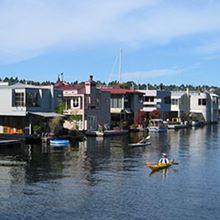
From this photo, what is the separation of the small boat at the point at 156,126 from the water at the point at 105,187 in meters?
48.2

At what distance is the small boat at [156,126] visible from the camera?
10766cm

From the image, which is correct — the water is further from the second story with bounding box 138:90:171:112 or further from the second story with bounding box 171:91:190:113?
the second story with bounding box 171:91:190:113

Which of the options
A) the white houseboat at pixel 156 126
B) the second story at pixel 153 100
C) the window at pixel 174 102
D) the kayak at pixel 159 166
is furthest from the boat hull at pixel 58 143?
the window at pixel 174 102

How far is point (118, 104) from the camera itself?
109 metres

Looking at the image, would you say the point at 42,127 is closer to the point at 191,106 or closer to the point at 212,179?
the point at 212,179

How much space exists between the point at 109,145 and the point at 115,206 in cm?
3916

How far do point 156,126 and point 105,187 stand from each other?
7405 cm

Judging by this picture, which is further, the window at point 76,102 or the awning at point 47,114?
the window at point 76,102

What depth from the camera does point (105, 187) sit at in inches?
1463

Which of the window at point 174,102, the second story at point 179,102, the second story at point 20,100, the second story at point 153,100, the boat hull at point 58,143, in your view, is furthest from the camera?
the window at point 174,102

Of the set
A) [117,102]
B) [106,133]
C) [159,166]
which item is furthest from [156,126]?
[159,166]

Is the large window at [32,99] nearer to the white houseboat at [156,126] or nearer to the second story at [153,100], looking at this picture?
the white houseboat at [156,126]

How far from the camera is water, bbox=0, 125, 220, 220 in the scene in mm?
30047

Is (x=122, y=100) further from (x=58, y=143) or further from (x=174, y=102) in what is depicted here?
(x=58, y=143)
